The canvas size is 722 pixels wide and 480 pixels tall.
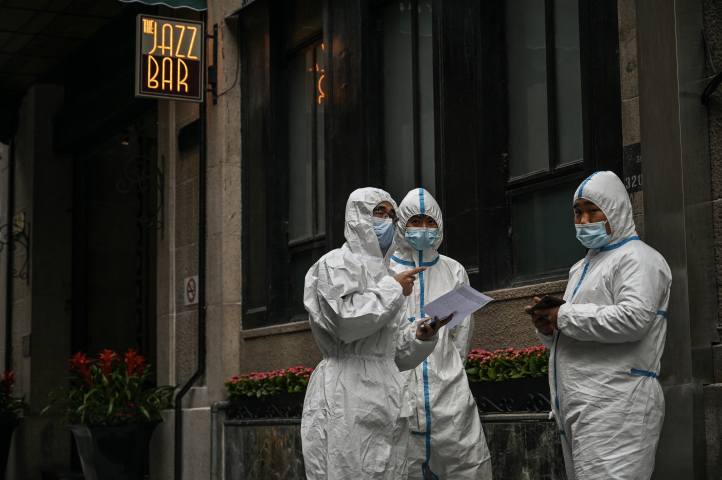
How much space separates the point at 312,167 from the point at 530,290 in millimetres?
4337

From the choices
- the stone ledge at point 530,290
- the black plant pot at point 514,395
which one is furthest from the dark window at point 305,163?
the black plant pot at point 514,395

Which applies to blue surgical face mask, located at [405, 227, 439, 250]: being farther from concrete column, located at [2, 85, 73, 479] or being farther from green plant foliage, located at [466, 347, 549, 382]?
concrete column, located at [2, 85, 73, 479]

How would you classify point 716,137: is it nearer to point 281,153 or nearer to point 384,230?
point 384,230

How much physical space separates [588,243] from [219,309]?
7.04 meters

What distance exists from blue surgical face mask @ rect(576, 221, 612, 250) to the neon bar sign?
7253mm

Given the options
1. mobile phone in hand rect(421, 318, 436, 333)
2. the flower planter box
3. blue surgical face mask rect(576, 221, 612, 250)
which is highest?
blue surgical face mask rect(576, 221, 612, 250)

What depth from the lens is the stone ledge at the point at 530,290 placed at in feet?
25.1

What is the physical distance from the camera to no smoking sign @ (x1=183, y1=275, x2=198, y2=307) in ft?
40.8

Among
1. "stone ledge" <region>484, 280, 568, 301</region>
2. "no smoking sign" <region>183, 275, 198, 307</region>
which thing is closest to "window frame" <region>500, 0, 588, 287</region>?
"stone ledge" <region>484, 280, 568, 301</region>

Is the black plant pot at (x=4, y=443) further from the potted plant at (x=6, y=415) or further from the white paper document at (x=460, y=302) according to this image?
the white paper document at (x=460, y=302)

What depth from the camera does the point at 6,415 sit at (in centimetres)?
1565

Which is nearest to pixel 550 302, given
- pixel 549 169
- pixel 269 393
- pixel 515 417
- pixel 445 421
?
pixel 445 421

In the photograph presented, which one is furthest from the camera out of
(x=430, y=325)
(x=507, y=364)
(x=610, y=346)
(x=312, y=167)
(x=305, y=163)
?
(x=305, y=163)

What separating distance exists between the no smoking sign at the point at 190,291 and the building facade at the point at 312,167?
0.11 metres
